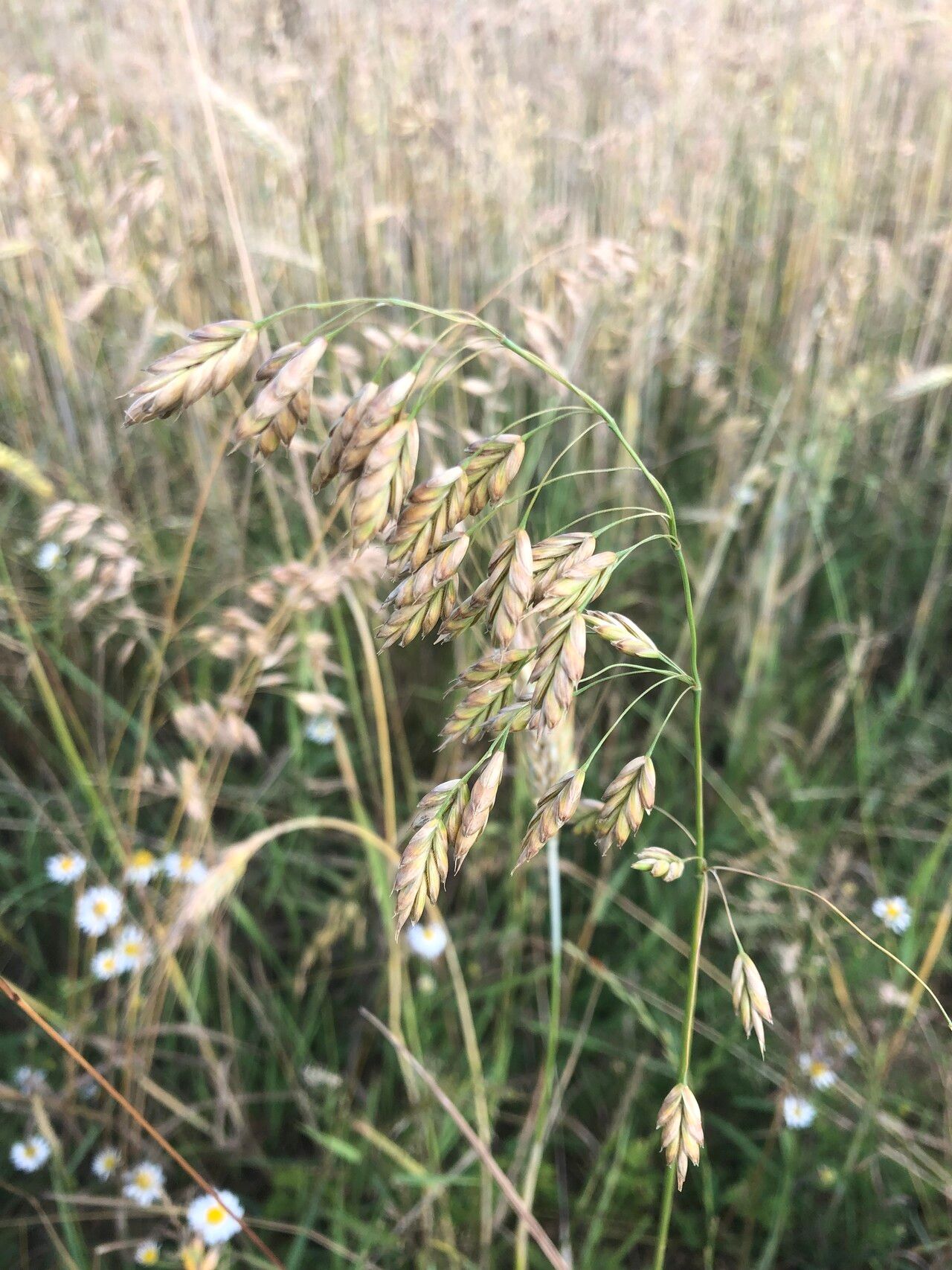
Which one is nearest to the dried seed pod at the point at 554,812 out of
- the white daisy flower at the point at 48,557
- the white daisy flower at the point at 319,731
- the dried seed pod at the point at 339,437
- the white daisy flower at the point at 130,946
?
the dried seed pod at the point at 339,437

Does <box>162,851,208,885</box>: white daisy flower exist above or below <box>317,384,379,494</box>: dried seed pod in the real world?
below

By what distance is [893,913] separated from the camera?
136cm

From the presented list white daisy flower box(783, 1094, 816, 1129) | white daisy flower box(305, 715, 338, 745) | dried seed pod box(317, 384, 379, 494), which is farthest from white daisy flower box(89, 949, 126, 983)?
dried seed pod box(317, 384, 379, 494)

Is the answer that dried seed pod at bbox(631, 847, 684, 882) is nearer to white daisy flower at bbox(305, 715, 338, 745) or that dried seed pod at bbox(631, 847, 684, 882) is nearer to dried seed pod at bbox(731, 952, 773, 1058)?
dried seed pod at bbox(731, 952, 773, 1058)

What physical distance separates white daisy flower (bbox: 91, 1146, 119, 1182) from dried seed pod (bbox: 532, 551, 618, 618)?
3.87 ft

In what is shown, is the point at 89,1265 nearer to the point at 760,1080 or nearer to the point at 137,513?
the point at 760,1080

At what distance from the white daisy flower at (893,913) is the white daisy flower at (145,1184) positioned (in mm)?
1101

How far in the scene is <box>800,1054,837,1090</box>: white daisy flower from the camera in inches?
49.7

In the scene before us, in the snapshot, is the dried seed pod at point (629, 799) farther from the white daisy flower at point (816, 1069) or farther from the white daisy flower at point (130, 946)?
the white daisy flower at point (130, 946)

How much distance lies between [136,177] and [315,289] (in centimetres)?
85

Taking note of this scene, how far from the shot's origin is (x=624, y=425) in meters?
2.12

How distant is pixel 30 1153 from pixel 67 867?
444 mm

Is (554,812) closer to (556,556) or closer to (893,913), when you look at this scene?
(556,556)

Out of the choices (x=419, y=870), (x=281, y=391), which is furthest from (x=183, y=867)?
(x=281, y=391)
